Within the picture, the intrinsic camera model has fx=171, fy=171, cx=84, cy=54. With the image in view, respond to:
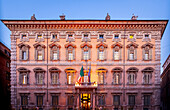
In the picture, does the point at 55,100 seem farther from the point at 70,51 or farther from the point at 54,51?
the point at 70,51

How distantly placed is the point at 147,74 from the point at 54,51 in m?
15.2

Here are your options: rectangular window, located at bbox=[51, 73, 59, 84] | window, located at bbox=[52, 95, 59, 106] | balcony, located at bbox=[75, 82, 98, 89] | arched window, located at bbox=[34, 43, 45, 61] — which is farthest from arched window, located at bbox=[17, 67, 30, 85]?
balcony, located at bbox=[75, 82, 98, 89]

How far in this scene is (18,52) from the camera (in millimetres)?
27594

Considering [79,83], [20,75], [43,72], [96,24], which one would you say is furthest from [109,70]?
[20,75]

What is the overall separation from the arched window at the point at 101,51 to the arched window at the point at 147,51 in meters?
6.19

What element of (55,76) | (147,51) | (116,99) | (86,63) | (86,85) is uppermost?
(147,51)

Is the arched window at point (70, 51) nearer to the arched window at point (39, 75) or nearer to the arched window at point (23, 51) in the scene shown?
the arched window at point (39, 75)

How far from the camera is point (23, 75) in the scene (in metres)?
27.3

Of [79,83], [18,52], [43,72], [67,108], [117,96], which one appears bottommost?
[67,108]

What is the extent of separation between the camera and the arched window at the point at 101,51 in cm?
2723

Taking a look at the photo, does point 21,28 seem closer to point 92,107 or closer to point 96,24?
point 96,24

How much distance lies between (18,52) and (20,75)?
3.71 m

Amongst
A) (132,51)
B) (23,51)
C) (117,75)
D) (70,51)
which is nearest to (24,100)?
(23,51)

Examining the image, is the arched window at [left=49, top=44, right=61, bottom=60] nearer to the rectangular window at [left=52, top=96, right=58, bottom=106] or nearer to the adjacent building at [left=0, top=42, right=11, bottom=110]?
the rectangular window at [left=52, top=96, right=58, bottom=106]
